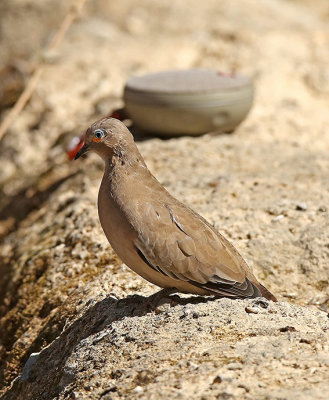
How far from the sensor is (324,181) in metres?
5.89

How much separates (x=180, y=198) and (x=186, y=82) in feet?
7.67

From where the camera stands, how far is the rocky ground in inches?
125

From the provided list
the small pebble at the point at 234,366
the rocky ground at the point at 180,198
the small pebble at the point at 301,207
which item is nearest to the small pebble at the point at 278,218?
the rocky ground at the point at 180,198

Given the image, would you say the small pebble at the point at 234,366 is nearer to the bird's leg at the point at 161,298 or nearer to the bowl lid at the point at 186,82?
the bird's leg at the point at 161,298

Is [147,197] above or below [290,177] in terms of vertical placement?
above

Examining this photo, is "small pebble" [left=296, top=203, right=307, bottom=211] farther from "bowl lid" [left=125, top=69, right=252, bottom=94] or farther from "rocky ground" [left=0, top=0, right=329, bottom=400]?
"bowl lid" [left=125, top=69, right=252, bottom=94]

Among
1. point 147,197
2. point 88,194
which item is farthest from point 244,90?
point 147,197

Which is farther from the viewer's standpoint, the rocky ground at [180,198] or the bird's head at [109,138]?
the bird's head at [109,138]

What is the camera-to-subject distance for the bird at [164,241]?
11.9ft

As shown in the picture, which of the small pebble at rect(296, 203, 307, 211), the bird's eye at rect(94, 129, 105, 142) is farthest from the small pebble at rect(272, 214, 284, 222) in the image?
the bird's eye at rect(94, 129, 105, 142)

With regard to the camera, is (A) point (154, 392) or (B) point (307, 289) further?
(B) point (307, 289)

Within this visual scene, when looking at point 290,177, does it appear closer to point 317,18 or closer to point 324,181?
point 324,181

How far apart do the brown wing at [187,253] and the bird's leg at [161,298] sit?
14cm

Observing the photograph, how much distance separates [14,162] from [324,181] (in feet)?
13.3
